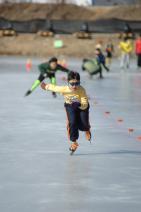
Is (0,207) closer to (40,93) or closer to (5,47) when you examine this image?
(40,93)

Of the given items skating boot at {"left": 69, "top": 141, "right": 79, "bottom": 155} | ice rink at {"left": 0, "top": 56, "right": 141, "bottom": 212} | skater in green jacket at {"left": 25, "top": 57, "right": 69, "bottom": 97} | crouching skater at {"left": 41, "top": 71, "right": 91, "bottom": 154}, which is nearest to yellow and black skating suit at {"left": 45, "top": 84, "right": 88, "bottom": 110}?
crouching skater at {"left": 41, "top": 71, "right": 91, "bottom": 154}

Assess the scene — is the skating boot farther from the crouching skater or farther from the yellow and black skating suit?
the yellow and black skating suit

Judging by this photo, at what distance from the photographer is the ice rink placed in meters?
6.81

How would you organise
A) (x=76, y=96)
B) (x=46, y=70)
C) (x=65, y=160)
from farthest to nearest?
(x=46, y=70) < (x=76, y=96) < (x=65, y=160)

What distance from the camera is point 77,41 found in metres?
52.7

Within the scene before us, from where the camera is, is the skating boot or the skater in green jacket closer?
the skating boot

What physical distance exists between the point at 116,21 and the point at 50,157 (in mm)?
45109

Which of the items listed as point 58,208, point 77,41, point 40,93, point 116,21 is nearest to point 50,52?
point 77,41

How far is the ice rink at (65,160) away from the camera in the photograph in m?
6.81

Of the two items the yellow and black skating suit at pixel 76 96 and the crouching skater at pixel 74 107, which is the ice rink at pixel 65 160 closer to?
the crouching skater at pixel 74 107

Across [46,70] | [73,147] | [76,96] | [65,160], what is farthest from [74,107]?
[46,70]

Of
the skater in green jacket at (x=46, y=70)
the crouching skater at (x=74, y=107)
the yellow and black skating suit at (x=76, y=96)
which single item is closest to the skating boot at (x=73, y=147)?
the crouching skater at (x=74, y=107)

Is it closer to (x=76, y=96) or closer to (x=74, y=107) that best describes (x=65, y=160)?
(x=74, y=107)

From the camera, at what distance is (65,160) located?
9.19 meters
